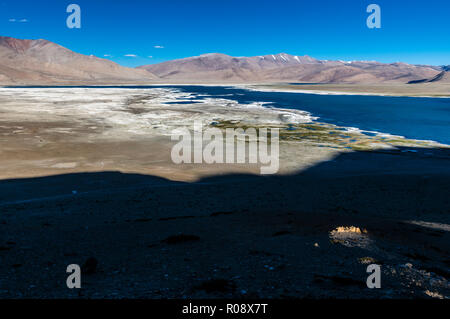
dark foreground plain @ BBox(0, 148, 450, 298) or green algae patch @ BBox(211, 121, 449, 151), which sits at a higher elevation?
green algae patch @ BBox(211, 121, 449, 151)

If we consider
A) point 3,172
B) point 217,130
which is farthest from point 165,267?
point 217,130

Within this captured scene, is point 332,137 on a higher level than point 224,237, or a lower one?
higher

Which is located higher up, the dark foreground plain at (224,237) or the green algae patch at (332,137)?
the green algae patch at (332,137)

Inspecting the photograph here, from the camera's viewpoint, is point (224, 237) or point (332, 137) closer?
point (224, 237)

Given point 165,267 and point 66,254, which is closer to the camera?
point 165,267

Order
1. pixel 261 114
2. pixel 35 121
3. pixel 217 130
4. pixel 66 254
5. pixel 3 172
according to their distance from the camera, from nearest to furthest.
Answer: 1. pixel 66 254
2. pixel 3 172
3. pixel 217 130
4. pixel 35 121
5. pixel 261 114

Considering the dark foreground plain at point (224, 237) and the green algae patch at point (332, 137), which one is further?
the green algae patch at point (332, 137)

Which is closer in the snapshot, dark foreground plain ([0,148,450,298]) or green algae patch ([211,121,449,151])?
dark foreground plain ([0,148,450,298])
